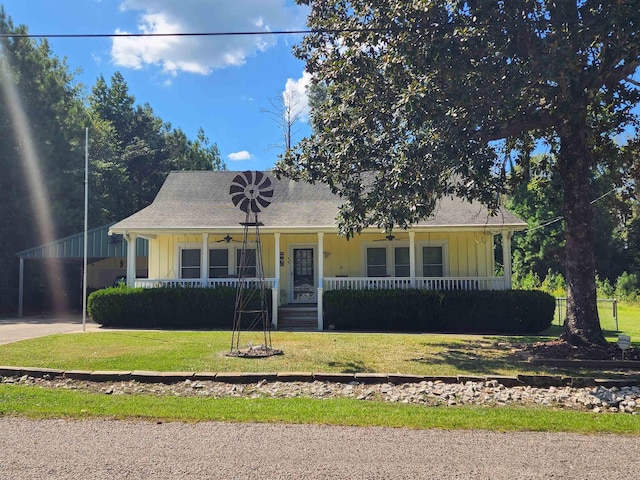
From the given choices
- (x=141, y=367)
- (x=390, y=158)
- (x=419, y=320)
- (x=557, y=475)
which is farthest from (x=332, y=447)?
(x=419, y=320)

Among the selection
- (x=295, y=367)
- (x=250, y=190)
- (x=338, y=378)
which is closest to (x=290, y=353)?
(x=295, y=367)

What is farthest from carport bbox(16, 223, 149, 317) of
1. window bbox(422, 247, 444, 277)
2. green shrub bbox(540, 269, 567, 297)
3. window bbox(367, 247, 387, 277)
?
green shrub bbox(540, 269, 567, 297)

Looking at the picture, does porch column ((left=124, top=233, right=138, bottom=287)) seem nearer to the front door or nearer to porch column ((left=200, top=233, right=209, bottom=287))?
porch column ((left=200, top=233, right=209, bottom=287))

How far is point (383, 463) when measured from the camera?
13.6 ft

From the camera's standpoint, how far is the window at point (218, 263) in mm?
16453

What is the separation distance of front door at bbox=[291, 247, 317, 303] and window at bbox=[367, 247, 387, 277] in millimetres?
1850

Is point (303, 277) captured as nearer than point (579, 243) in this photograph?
No

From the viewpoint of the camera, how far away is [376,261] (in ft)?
53.4

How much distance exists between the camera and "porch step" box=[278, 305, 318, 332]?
14439 millimetres

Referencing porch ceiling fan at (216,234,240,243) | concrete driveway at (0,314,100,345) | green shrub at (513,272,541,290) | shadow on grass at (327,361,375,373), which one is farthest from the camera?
green shrub at (513,272,541,290)

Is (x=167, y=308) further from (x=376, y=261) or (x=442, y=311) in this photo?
(x=442, y=311)

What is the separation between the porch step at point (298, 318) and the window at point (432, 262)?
12.4ft

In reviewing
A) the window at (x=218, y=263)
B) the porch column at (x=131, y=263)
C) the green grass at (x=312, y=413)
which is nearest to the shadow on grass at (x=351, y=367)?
the green grass at (x=312, y=413)

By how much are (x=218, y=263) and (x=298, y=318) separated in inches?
138
